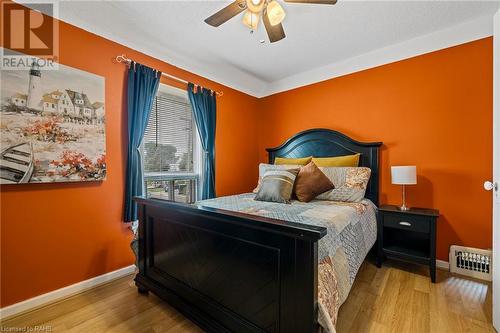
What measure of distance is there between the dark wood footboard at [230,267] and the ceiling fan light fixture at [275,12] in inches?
58.8

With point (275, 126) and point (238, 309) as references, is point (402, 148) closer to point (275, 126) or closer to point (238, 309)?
point (275, 126)

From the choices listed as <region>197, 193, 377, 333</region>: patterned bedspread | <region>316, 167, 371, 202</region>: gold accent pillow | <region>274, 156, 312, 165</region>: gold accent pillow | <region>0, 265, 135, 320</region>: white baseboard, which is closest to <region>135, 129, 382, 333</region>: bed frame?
<region>197, 193, 377, 333</region>: patterned bedspread

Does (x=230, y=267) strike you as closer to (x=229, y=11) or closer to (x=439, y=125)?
(x=229, y=11)

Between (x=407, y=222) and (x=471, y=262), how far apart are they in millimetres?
732

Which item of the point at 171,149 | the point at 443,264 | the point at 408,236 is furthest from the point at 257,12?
the point at 443,264

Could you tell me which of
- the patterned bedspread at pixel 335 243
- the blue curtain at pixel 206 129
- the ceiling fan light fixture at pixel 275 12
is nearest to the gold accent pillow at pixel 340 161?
the patterned bedspread at pixel 335 243

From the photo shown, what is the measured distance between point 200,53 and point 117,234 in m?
2.33

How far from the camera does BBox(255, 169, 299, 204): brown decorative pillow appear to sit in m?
2.32

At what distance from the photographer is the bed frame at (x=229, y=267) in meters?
1.07

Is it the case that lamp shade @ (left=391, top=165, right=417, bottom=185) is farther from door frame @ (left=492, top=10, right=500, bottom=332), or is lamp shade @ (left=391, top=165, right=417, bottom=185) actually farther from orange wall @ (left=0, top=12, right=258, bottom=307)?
orange wall @ (left=0, top=12, right=258, bottom=307)

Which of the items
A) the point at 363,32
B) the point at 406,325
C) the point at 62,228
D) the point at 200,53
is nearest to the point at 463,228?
the point at 406,325

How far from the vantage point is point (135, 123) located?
2395 mm

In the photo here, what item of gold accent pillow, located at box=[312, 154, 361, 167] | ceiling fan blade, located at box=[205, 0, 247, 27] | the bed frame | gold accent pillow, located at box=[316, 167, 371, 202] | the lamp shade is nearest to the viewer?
the bed frame

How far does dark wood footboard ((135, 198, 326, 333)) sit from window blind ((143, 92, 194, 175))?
91 cm
